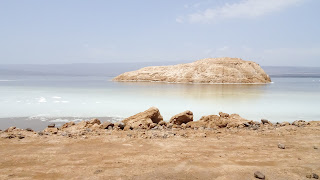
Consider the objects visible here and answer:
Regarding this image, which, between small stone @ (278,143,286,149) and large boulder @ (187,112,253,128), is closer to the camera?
small stone @ (278,143,286,149)

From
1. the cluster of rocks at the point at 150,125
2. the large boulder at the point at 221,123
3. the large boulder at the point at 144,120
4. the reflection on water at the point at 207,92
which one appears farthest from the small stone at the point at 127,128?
the reflection on water at the point at 207,92

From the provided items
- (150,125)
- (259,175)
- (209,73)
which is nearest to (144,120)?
(150,125)

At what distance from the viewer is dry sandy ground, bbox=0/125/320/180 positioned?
437cm

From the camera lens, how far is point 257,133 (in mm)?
7441

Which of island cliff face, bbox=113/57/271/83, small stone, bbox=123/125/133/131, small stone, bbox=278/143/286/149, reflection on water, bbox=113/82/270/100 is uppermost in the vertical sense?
island cliff face, bbox=113/57/271/83

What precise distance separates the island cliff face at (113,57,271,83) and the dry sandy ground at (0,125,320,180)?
1316 inches

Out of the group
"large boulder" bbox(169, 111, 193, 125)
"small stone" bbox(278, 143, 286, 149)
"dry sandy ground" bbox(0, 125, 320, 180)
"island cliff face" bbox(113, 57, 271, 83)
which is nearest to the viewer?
"dry sandy ground" bbox(0, 125, 320, 180)

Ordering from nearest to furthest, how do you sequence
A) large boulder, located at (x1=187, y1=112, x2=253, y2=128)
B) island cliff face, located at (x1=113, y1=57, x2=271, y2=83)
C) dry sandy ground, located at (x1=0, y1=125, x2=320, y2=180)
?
dry sandy ground, located at (x1=0, y1=125, x2=320, y2=180), large boulder, located at (x1=187, y1=112, x2=253, y2=128), island cliff face, located at (x1=113, y1=57, x2=271, y2=83)

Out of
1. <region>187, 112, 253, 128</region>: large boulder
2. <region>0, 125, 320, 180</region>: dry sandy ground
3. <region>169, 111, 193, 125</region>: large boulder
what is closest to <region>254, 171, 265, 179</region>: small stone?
<region>0, 125, 320, 180</region>: dry sandy ground

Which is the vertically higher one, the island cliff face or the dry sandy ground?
the island cliff face

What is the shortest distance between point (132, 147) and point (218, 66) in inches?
→ 1521

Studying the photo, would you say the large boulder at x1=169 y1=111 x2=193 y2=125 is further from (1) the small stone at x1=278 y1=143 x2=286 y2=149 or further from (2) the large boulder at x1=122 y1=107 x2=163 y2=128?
(1) the small stone at x1=278 y1=143 x2=286 y2=149

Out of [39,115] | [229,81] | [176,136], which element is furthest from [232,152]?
[229,81]

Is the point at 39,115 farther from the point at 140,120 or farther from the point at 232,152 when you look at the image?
the point at 232,152
